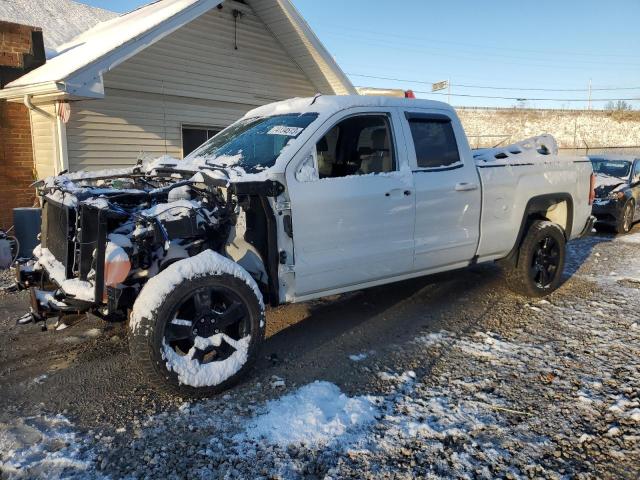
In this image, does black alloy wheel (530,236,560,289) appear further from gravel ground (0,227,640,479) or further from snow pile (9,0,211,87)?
snow pile (9,0,211,87)

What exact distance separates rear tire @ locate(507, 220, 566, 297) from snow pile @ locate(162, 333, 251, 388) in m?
3.41

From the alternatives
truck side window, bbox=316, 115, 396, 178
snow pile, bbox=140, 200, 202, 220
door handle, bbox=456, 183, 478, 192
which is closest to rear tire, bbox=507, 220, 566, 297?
door handle, bbox=456, 183, 478, 192

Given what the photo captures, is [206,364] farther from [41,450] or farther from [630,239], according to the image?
[630,239]

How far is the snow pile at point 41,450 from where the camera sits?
101 inches

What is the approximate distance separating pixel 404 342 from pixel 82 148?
22.7 ft

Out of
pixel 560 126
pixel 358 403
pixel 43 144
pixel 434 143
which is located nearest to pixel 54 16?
pixel 43 144

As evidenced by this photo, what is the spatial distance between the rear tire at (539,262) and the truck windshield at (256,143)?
9.59 ft

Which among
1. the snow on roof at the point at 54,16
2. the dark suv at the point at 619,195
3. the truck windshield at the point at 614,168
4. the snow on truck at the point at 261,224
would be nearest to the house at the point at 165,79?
the snow on roof at the point at 54,16

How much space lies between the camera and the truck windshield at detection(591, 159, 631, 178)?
11.2 m

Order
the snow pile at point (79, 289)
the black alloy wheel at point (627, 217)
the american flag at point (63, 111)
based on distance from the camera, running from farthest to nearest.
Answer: the black alloy wheel at point (627, 217) < the american flag at point (63, 111) < the snow pile at point (79, 289)

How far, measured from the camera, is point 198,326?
129 inches

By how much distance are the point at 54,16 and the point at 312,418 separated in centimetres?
1285

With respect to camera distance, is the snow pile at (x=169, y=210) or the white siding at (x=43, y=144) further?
the white siding at (x=43, y=144)

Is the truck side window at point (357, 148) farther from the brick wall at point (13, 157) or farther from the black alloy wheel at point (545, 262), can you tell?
the brick wall at point (13, 157)
